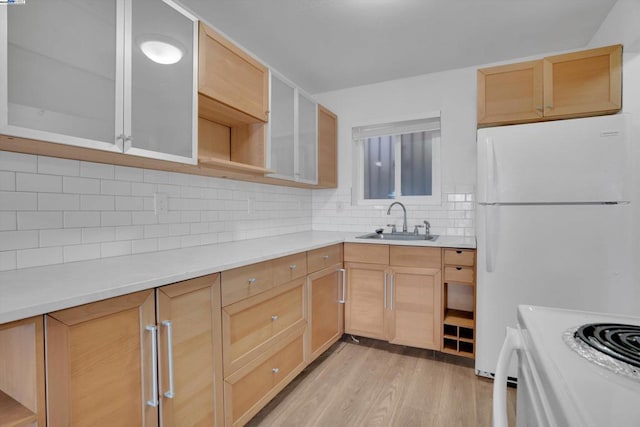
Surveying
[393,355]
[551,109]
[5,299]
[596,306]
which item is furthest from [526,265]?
[5,299]

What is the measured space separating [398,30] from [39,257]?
247 cm

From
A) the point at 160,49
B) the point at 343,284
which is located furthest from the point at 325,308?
the point at 160,49

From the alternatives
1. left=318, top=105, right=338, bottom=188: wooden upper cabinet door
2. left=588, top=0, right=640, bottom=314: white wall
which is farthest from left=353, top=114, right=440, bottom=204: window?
left=588, top=0, right=640, bottom=314: white wall

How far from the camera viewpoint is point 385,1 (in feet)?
6.29

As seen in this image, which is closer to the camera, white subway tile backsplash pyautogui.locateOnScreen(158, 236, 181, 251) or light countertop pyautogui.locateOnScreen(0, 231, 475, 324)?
light countertop pyautogui.locateOnScreen(0, 231, 475, 324)

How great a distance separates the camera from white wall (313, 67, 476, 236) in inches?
111

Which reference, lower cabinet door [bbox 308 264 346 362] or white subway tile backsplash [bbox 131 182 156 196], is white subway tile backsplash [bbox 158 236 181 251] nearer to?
white subway tile backsplash [bbox 131 182 156 196]

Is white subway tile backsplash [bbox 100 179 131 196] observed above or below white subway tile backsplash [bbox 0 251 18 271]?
above

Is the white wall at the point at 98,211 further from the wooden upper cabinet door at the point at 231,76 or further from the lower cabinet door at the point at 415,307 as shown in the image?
the lower cabinet door at the point at 415,307

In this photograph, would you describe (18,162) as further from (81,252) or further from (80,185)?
(81,252)

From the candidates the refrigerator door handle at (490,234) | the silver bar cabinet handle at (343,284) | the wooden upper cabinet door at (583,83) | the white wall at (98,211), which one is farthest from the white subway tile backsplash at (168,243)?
the wooden upper cabinet door at (583,83)

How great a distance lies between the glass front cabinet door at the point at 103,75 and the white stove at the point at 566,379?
4.93ft

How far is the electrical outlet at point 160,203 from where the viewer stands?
1784mm

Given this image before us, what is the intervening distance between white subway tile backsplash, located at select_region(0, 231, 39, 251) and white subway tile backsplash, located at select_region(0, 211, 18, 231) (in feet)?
0.06
